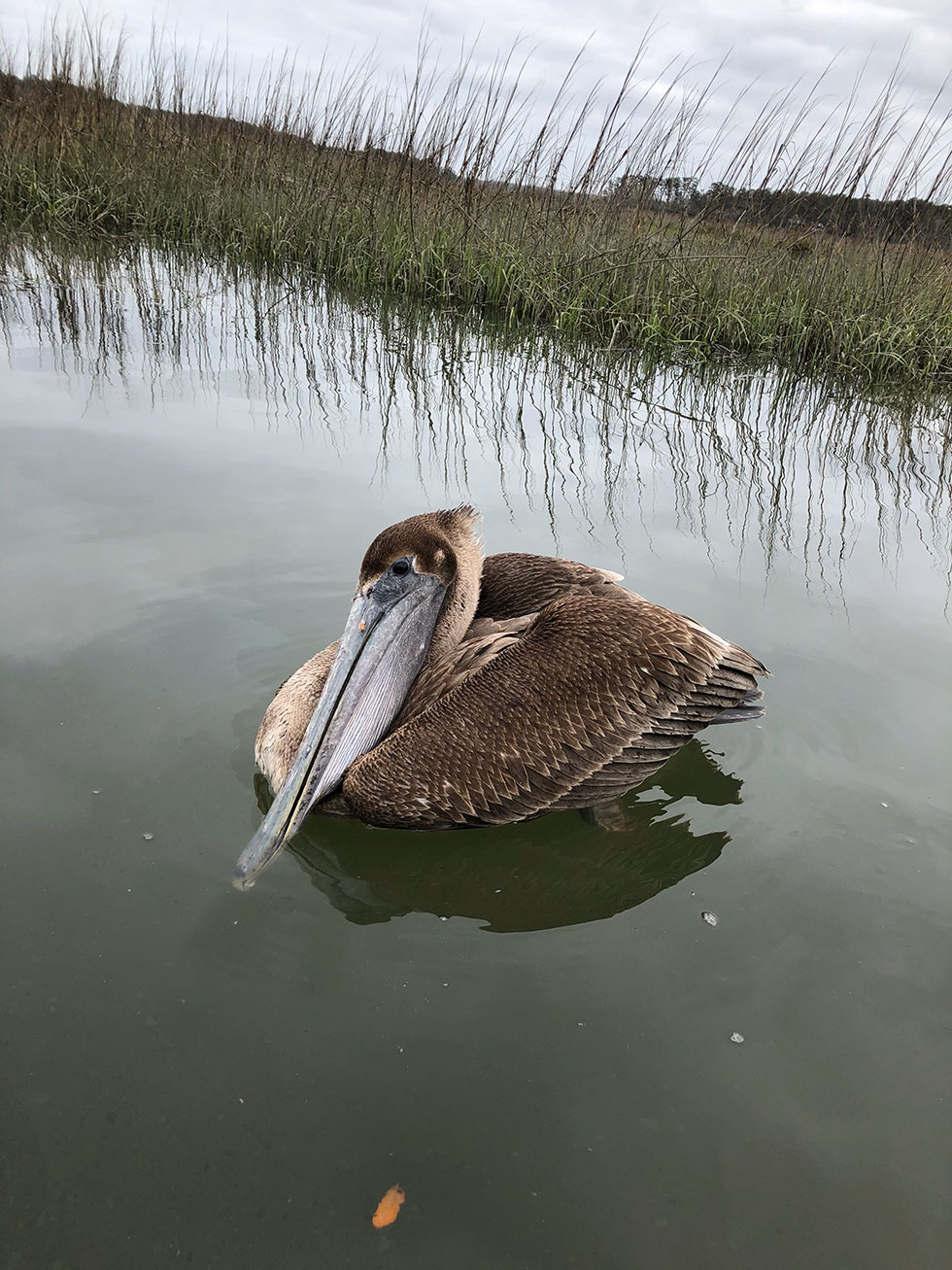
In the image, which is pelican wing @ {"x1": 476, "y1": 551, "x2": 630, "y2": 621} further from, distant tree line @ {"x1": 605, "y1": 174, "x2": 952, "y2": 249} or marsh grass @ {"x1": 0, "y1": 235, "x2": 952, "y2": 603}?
distant tree line @ {"x1": 605, "y1": 174, "x2": 952, "y2": 249}

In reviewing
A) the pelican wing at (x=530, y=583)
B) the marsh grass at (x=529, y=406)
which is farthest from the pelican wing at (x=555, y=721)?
the marsh grass at (x=529, y=406)

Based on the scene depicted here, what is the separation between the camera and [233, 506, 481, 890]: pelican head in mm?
2588

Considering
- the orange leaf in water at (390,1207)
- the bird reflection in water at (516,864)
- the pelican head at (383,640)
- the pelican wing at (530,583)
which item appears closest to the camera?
the orange leaf in water at (390,1207)

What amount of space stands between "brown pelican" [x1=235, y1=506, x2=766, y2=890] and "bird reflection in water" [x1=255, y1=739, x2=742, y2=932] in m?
0.08

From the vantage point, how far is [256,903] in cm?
230

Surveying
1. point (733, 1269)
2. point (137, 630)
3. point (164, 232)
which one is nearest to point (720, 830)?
point (733, 1269)

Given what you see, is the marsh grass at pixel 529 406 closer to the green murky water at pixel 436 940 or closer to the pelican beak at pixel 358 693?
the green murky water at pixel 436 940

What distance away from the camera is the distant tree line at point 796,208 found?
8195 millimetres

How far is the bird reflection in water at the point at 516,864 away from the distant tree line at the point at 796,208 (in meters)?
6.67

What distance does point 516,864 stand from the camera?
2.67 metres

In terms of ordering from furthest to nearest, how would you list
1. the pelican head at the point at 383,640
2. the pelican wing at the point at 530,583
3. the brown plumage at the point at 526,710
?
1. the pelican wing at the point at 530,583
2. the brown plumage at the point at 526,710
3. the pelican head at the point at 383,640

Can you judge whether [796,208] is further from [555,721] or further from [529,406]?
[555,721]

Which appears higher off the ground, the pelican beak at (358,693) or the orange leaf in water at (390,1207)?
the pelican beak at (358,693)

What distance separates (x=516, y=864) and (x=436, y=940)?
446 mm
